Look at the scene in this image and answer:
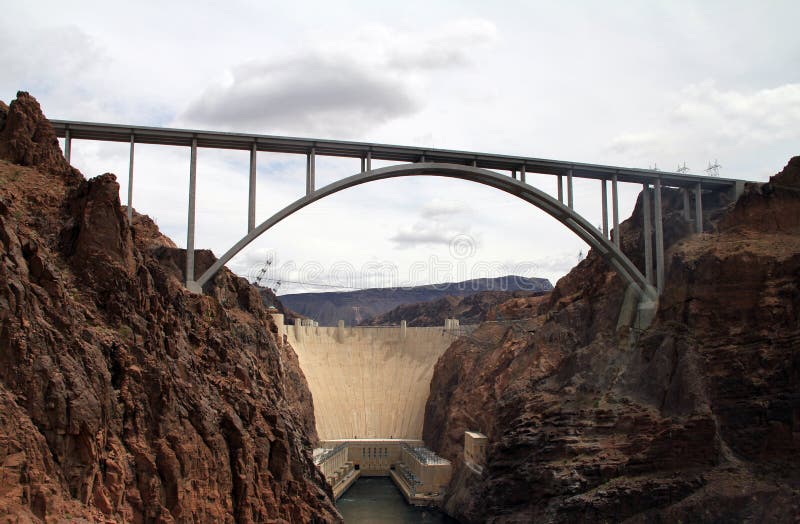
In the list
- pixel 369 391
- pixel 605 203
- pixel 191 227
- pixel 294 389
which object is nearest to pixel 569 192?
pixel 605 203

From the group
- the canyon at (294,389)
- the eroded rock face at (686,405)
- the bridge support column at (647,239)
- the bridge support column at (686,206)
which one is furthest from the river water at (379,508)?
the bridge support column at (686,206)

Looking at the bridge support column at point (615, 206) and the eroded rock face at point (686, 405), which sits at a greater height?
the bridge support column at point (615, 206)

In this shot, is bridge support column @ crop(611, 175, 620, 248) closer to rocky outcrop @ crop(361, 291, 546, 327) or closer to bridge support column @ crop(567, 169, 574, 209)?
bridge support column @ crop(567, 169, 574, 209)

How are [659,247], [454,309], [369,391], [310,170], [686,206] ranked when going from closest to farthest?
1. [310,170]
2. [659,247]
3. [686,206]
4. [369,391]
5. [454,309]

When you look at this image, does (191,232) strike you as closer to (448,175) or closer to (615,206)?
(448,175)

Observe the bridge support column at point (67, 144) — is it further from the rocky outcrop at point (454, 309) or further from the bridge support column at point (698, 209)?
the rocky outcrop at point (454, 309)

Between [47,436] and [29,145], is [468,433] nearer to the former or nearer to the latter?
[29,145]
